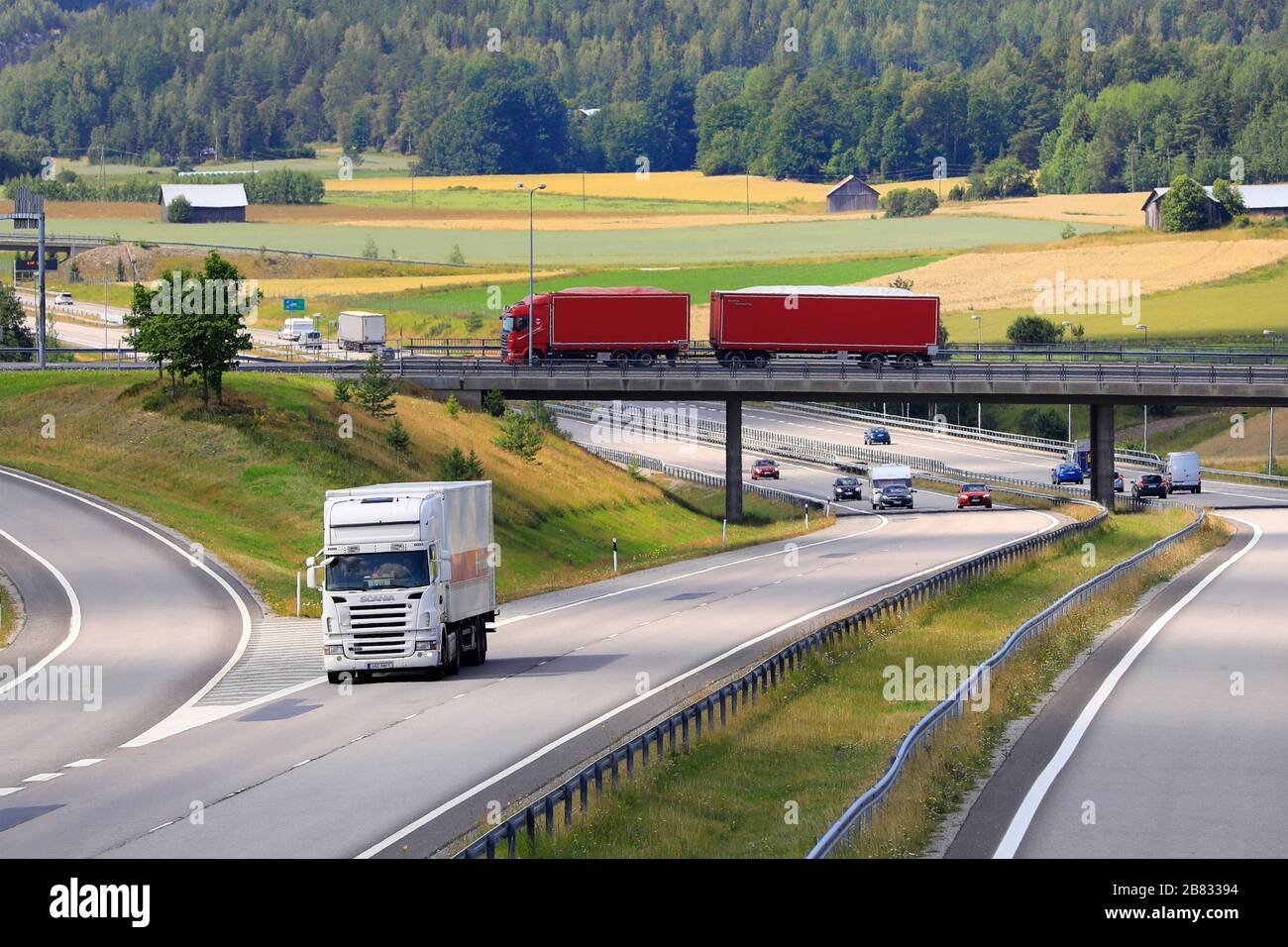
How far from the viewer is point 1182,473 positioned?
96.2 meters

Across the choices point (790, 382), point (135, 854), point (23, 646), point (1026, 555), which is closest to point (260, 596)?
point (23, 646)

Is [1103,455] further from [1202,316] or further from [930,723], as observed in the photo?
[1202,316]

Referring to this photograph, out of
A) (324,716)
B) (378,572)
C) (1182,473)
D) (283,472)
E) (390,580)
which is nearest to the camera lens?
(324,716)

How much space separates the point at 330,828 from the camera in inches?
801

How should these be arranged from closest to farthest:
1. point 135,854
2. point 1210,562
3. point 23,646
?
1. point 135,854
2. point 23,646
3. point 1210,562

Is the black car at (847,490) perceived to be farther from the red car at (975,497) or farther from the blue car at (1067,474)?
the blue car at (1067,474)

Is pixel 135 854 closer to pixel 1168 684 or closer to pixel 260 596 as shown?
pixel 1168 684

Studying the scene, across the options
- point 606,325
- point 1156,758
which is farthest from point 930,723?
point 606,325

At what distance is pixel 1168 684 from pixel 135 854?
19.2 meters

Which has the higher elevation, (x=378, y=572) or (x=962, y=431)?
(x=378, y=572)

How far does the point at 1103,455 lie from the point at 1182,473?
52.5ft

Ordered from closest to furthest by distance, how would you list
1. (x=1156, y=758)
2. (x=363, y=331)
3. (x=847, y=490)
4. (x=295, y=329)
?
(x=1156, y=758), (x=847, y=490), (x=363, y=331), (x=295, y=329)

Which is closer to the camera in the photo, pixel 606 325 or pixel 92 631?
pixel 92 631

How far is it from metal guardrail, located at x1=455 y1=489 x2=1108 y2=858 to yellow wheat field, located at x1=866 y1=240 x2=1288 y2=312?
4554 inches
